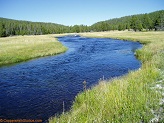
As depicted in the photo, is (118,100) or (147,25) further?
(147,25)

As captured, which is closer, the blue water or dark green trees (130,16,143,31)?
the blue water

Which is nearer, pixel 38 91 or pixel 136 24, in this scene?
pixel 38 91

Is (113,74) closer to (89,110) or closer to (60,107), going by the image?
(60,107)

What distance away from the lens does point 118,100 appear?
33.5 feet

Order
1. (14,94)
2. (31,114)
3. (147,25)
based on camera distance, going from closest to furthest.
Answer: (31,114) < (14,94) < (147,25)

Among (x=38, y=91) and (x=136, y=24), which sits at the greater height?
(x=136, y=24)

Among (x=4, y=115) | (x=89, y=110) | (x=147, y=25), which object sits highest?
(x=147, y=25)

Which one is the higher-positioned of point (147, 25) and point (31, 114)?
point (147, 25)

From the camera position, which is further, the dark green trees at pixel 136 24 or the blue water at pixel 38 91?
the dark green trees at pixel 136 24

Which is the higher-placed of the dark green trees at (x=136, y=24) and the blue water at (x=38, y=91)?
the dark green trees at (x=136, y=24)

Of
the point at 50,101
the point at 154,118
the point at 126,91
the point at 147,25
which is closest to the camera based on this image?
the point at 154,118

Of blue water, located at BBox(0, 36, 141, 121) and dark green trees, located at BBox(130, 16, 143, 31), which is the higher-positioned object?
dark green trees, located at BBox(130, 16, 143, 31)

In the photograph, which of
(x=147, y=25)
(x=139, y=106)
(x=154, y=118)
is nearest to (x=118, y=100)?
(x=139, y=106)

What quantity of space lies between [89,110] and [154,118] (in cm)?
347
